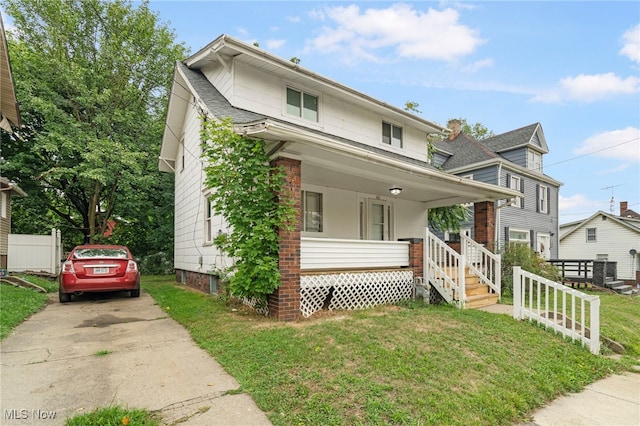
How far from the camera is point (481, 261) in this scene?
909cm

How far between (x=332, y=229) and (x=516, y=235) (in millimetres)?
14151

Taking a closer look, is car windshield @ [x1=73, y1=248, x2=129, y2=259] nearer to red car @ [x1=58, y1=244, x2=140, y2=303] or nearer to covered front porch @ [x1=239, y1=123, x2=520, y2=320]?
red car @ [x1=58, y1=244, x2=140, y2=303]

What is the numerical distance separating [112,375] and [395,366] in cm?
316

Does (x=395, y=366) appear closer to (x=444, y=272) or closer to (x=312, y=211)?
(x=444, y=272)

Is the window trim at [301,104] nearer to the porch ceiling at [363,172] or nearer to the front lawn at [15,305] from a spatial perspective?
the porch ceiling at [363,172]

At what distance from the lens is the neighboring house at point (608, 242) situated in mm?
23203

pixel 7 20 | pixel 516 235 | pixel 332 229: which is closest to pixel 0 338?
pixel 332 229

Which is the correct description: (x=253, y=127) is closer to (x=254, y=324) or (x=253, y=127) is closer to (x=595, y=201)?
(x=254, y=324)

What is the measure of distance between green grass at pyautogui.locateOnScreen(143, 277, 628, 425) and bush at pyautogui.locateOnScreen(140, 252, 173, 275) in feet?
43.1

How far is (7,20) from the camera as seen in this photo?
15.5 metres

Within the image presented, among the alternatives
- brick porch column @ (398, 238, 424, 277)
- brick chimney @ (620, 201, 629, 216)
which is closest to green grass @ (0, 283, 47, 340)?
brick porch column @ (398, 238, 424, 277)

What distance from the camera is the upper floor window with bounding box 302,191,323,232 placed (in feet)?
29.9

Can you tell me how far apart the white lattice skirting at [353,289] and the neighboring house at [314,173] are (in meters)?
0.03

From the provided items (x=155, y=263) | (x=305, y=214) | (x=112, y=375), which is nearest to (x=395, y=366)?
(x=112, y=375)
